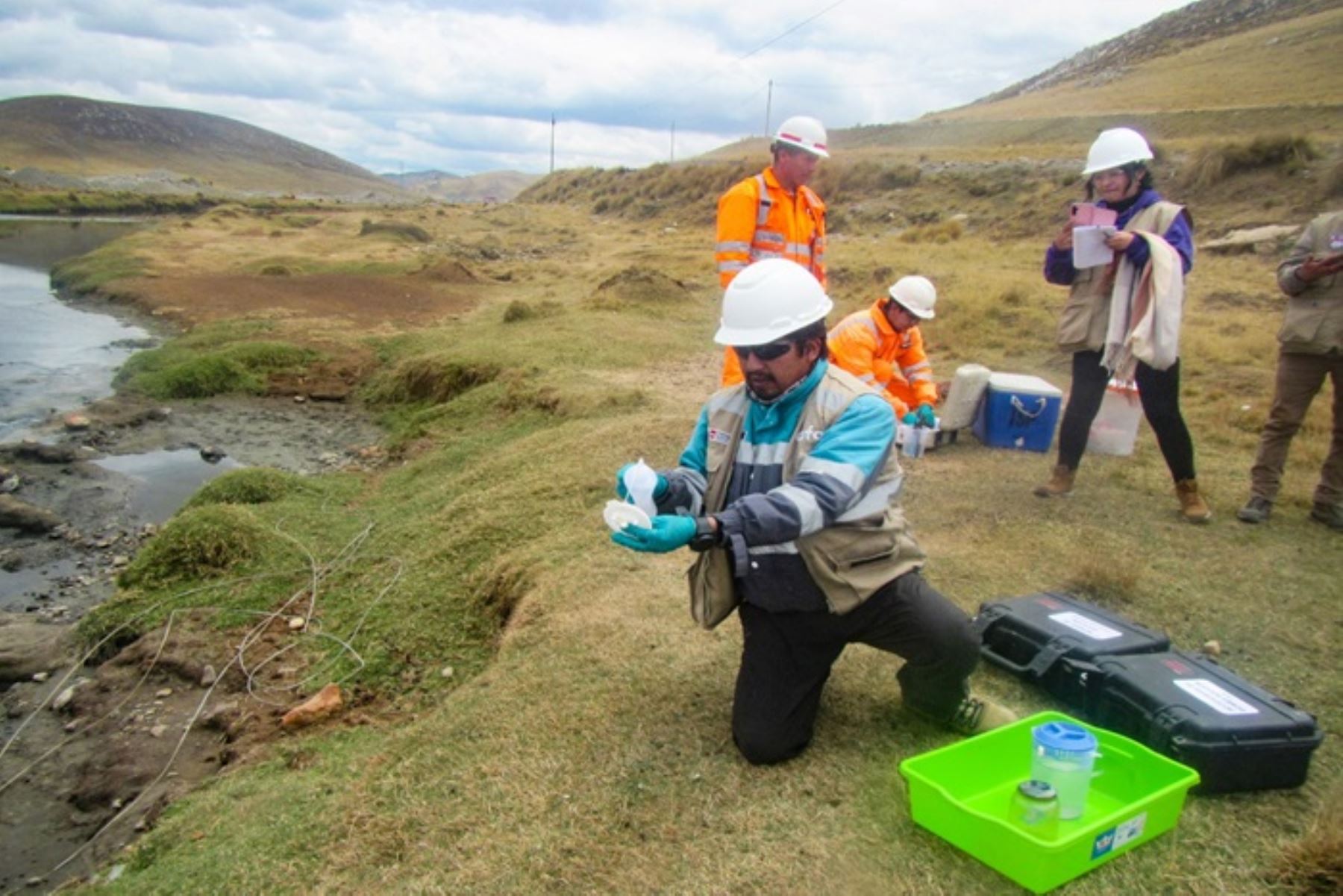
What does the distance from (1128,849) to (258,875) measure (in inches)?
108

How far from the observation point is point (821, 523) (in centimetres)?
288

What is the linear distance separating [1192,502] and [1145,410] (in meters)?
0.68

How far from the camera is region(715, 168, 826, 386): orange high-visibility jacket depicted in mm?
5129

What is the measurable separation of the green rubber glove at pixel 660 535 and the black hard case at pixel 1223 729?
164cm

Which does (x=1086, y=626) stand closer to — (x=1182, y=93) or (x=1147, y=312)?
(x=1147, y=312)

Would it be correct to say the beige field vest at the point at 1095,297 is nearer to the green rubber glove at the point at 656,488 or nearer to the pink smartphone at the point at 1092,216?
the pink smartphone at the point at 1092,216

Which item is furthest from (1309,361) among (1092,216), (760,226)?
(760,226)

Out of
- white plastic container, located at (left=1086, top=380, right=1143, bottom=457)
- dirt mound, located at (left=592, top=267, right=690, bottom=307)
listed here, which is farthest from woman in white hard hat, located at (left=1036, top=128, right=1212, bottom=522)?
dirt mound, located at (left=592, top=267, right=690, bottom=307)

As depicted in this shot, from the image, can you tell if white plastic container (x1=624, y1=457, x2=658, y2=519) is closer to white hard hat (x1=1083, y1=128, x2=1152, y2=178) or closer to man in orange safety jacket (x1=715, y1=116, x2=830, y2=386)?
man in orange safety jacket (x1=715, y1=116, x2=830, y2=386)

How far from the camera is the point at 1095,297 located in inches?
207

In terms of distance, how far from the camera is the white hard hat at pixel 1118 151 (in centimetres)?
493

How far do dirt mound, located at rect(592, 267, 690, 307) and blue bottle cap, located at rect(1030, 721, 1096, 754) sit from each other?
1291 cm

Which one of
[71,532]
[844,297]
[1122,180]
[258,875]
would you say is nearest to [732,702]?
[258,875]

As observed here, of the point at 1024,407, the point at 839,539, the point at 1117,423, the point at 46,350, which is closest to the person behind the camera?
the point at 839,539
